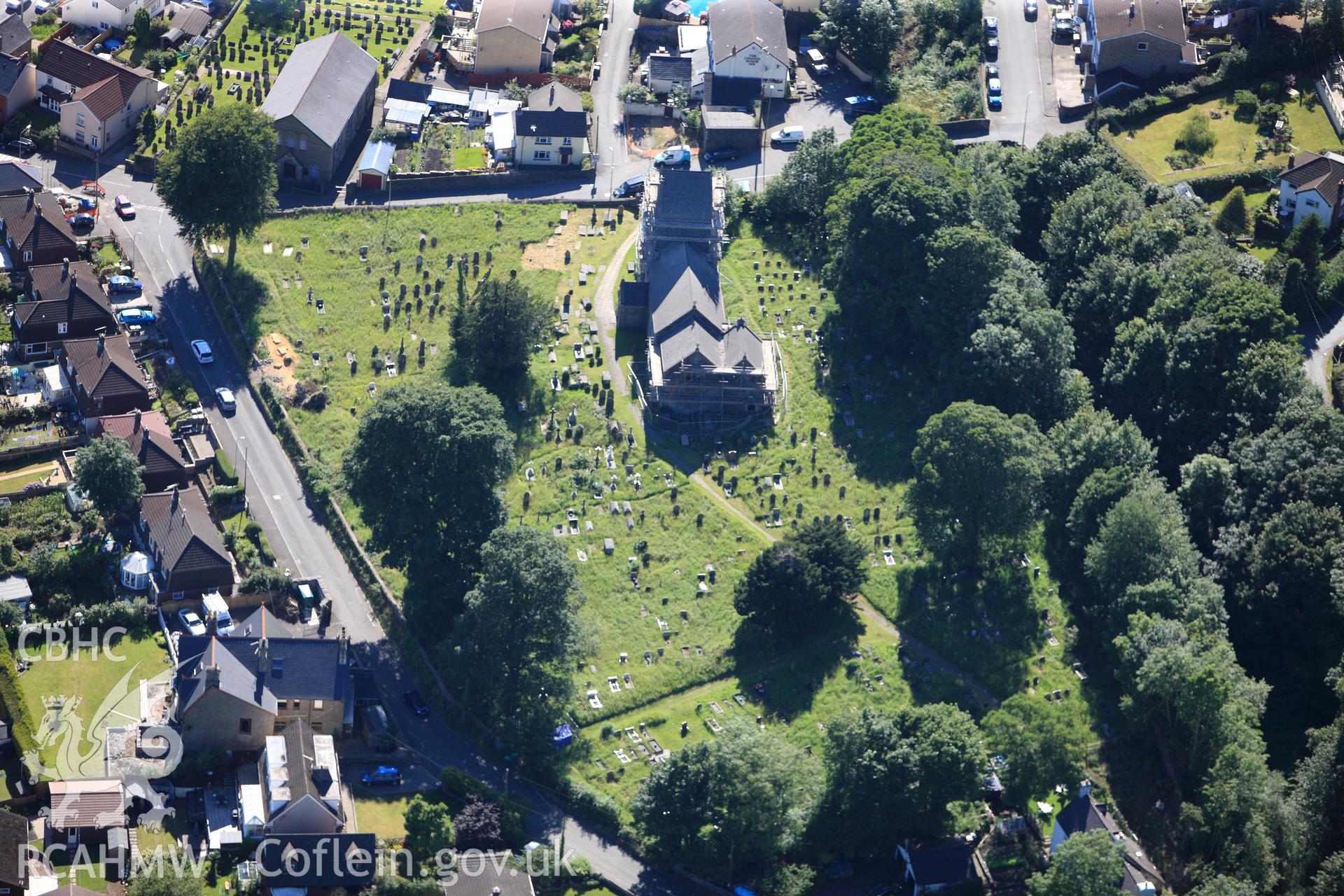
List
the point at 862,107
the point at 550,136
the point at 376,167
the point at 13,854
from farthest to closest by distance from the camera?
the point at 862,107 → the point at 550,136 → the point at 376,167 → the point at 13,854

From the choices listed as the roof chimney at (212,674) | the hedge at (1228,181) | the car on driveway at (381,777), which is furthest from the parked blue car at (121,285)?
the hedge at (1228,181)

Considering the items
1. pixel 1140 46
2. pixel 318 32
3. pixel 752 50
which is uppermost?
pixel 1140 46

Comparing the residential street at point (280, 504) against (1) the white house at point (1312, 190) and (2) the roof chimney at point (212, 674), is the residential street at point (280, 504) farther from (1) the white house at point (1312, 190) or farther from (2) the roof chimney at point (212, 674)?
(1) the white house at point (1312, 190)

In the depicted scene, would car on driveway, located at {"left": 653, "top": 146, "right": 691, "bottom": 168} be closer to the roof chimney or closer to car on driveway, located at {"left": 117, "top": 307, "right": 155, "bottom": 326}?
car on driveway, located at {"left": 117, "top": 307, "right": 155, "bottom": 326}

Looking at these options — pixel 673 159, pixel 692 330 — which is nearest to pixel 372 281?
pixel 692 330

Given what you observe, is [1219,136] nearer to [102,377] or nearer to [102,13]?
[102,377]

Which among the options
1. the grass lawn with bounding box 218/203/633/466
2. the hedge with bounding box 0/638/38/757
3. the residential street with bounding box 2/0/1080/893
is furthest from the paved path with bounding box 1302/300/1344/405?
the hedge with bounding box 0/638/38/757
